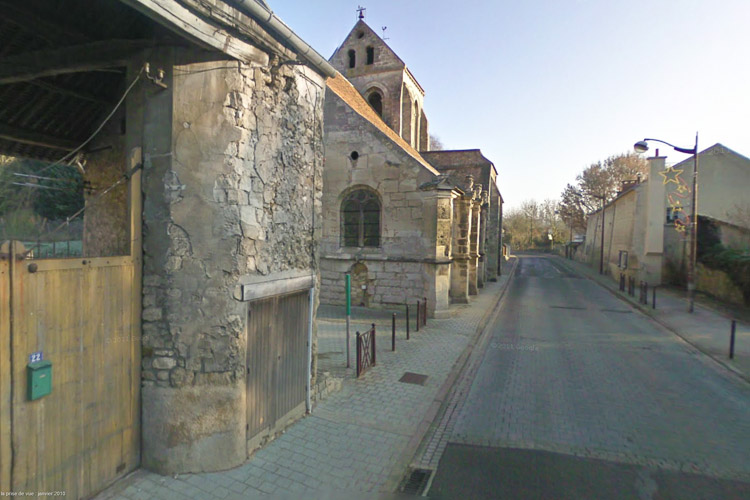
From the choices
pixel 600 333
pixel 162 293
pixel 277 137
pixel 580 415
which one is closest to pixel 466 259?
pixel 600 333

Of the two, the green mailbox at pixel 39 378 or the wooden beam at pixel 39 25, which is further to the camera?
the wooden beam at pixel 39 25

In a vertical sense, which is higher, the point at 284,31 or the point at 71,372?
the point at 284,31

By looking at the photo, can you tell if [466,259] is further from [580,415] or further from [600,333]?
[580,415]

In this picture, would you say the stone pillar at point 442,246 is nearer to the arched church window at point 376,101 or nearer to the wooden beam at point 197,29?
the wooden beam at point 197,29

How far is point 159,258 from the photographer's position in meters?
4.10

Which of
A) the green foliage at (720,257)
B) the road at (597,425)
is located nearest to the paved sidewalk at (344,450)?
the road at (597,425)

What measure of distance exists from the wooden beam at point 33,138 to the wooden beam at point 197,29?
352 cm

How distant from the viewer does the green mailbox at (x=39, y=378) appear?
10.2 feet

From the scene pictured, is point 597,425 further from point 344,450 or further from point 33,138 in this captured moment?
point 33,138

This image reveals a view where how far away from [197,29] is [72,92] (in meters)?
2.32

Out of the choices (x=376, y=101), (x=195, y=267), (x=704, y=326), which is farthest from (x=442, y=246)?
(x=376, y=101)

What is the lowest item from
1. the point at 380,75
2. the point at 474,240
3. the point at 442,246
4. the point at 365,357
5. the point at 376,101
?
the point at 365,357

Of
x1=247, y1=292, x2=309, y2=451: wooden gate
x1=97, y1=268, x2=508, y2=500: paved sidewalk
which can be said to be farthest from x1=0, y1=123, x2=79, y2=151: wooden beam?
x1=97, y1=268, x2=508, y2=500: paved sidewalk

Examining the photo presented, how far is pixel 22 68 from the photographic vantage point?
3930 millimetres
